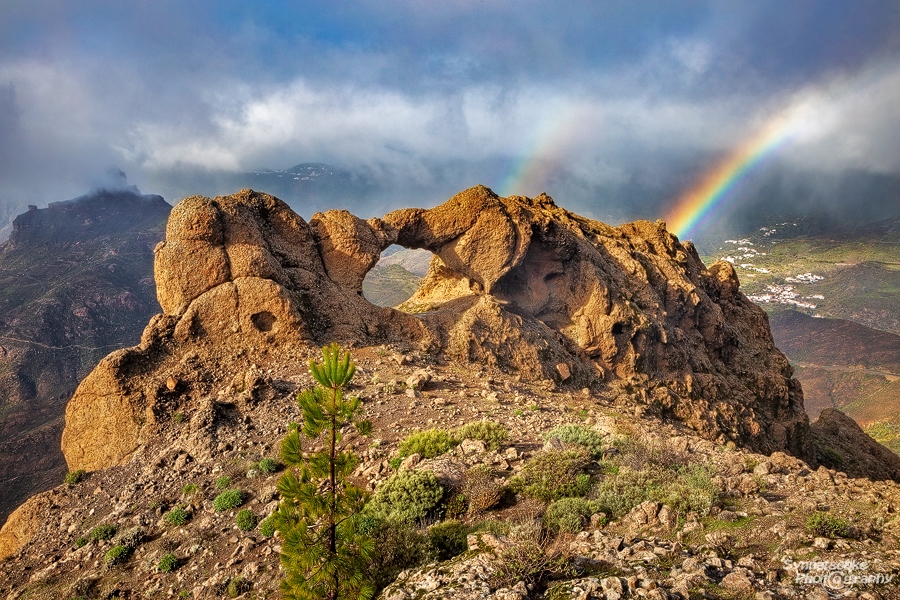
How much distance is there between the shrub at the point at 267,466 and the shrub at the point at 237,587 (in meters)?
3.17

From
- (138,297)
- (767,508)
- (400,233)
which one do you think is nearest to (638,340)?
(400,233)

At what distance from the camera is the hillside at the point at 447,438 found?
22.8 feet

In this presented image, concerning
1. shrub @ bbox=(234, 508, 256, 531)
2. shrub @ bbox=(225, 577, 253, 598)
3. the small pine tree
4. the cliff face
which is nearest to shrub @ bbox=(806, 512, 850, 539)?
the small pine tree

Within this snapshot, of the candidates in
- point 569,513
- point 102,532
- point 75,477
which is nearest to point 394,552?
point 569,513

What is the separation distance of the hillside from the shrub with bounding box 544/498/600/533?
0.19 feet

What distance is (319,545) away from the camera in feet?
20.8

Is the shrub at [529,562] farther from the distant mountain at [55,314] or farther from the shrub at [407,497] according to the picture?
the distant mountain at [55,314]

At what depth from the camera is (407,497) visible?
30.3ft

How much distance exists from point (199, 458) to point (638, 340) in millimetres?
19036

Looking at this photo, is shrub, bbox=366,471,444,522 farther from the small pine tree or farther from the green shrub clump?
the green shrub clump

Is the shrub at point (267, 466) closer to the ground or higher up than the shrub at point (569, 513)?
higher up

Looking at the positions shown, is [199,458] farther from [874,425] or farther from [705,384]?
[874,425]

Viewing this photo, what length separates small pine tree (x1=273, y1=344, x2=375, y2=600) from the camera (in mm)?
6152

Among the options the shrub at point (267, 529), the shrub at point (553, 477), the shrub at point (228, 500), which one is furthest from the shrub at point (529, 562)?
the shrub at point (228, 500)
